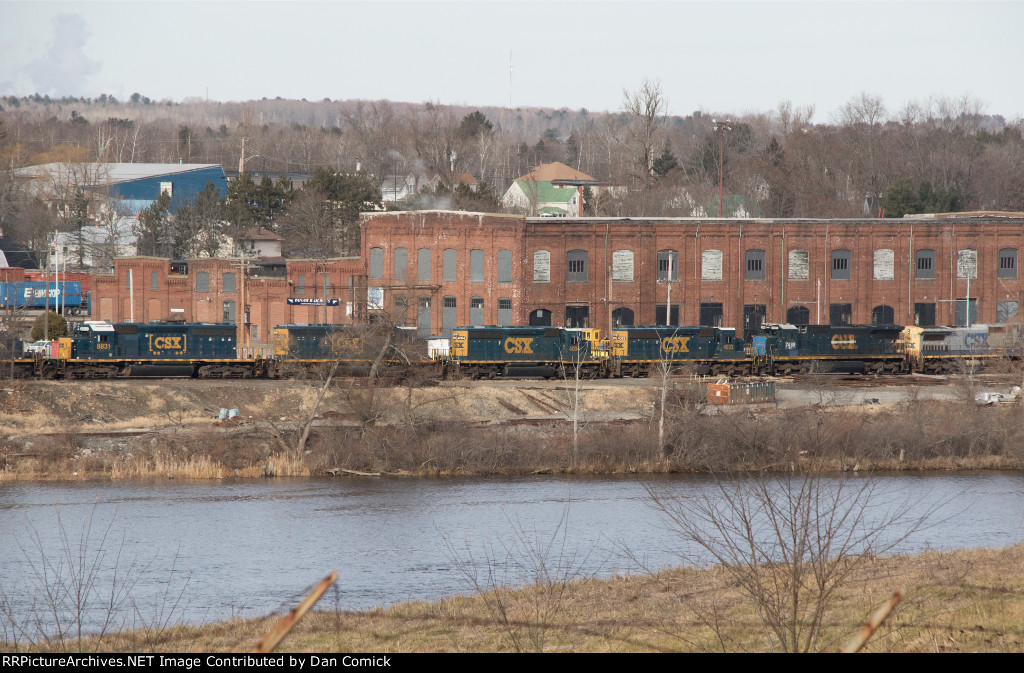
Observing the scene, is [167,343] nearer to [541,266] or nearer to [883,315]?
[541,266]

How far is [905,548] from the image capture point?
95.7 feet

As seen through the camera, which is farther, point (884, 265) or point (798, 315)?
point (884, 265)

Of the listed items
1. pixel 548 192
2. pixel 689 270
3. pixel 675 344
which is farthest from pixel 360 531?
pixel 548 192

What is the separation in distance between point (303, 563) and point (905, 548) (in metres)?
18.7

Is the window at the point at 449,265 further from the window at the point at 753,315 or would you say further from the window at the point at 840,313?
the window at the point at 840,313

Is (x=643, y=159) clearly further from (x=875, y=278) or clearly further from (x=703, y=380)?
(x=703, y=380)

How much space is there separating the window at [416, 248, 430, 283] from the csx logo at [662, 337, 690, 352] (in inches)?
794

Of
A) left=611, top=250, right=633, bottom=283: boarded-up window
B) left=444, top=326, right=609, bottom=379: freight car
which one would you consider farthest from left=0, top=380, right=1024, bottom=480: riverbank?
left=611, top=250, right=633, bottom=283: boarded-up window

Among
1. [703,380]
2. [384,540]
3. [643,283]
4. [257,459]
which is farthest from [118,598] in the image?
[643,283]

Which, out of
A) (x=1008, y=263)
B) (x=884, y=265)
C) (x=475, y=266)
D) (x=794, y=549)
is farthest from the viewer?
(x=1008, y=263)

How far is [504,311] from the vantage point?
2793 inches

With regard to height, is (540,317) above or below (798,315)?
below

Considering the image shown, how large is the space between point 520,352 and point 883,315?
3146 centimetres

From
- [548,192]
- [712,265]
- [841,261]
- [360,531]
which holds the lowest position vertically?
[360,531]
